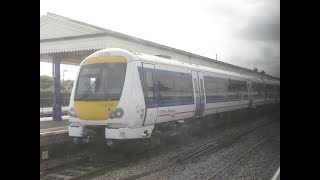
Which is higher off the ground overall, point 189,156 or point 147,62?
point 147,62

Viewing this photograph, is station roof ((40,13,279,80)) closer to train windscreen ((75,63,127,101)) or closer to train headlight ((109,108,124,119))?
train windscreen ((75,63,127,101))

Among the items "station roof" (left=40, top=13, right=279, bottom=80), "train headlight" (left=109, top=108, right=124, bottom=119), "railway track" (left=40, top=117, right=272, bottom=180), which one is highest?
"station roof" (left=40, top=13, right=279, bottom=80)

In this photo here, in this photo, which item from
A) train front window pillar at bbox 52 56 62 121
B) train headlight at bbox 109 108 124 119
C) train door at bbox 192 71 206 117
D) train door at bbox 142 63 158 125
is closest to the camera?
train front window pillar at bbox 52 56 62 121

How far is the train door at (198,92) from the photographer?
542 centimetres

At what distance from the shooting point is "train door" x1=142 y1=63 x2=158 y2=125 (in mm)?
4391

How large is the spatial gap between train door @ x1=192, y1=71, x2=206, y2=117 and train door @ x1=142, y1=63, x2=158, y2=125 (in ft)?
3.35

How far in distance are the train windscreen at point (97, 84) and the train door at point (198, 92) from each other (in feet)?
5.93

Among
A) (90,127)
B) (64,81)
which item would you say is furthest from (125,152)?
(64,81)

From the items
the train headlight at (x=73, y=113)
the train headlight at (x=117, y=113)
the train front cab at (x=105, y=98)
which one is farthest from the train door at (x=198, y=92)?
the train headlight at (x=73, y=113)

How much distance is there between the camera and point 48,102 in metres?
2.79

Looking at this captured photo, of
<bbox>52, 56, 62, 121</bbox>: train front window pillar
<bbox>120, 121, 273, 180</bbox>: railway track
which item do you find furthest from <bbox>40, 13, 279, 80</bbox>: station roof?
<bbox>120, 121, 273, 180</bbox>: railway track

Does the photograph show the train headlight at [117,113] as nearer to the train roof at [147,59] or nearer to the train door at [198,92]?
the train roof at [147,59]
